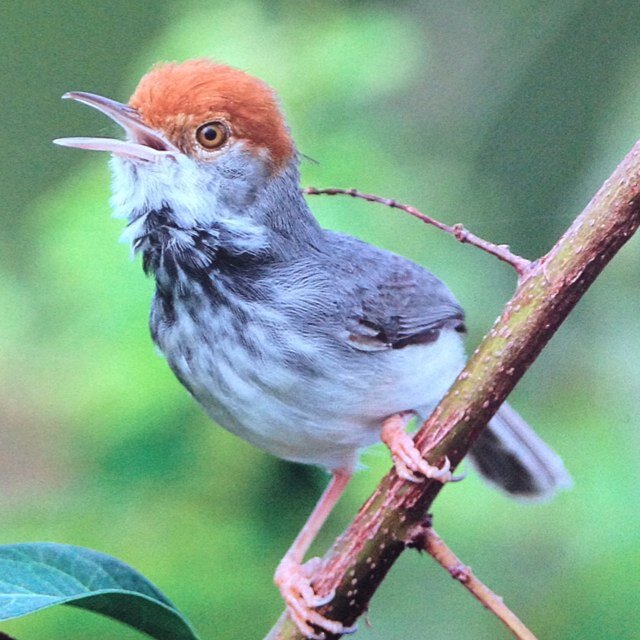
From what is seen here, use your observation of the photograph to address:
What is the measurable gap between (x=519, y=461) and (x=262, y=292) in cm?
33

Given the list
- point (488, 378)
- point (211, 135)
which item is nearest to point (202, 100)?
point (211, 135)

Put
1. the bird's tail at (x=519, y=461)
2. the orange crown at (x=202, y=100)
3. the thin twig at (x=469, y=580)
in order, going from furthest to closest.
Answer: the bird's tail at (x=519, y=461), the orange crown at (x=202, y=100), the thin twig at (x=469, y=580)

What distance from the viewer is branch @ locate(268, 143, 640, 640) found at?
62 cm

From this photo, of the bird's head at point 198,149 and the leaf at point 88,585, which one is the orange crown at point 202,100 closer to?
the bird's head at point 198,149

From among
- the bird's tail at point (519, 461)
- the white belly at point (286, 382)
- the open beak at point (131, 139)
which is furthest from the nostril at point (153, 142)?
the bird's tail at point (519, 461)

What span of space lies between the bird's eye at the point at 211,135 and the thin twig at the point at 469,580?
309 millimetres

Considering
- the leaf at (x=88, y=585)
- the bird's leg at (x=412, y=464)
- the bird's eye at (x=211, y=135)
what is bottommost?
the leaf at (x=88, y=585)

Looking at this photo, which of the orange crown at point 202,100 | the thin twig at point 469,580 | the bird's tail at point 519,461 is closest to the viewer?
the thin twig at point 469,580

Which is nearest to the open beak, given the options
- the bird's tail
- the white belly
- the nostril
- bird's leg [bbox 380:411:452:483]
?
the nostril

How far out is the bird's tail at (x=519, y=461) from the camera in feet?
3.14

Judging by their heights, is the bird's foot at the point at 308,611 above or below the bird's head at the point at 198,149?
below

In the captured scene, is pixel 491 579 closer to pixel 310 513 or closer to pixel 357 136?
pixel 310 513

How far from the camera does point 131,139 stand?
0.73 m

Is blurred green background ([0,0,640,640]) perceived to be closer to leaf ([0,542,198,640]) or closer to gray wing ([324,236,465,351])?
gray wing ([324,236,465,351])
